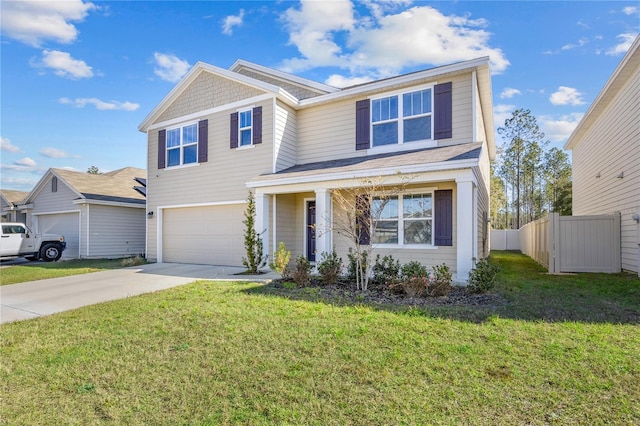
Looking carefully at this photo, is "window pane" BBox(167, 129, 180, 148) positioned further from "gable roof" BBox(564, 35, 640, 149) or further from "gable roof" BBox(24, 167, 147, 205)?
"gable roof" BBox(564, 35, 640, 149)

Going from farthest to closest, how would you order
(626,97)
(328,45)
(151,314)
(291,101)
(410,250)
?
(328,45), (291,101), (626,97), (410,250), (151,314)

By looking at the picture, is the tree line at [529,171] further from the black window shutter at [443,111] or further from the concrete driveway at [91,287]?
the concrete driveway at [91,287]

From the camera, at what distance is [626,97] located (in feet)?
32.0

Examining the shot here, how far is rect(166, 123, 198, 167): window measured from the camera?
1289 centimetres

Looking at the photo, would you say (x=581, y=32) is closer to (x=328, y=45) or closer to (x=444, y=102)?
(x=444, y=102)

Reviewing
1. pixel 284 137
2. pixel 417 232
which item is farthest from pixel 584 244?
pixel 284 137

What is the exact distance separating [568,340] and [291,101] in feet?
32.8

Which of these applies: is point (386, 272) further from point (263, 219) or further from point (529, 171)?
point (529, 171)

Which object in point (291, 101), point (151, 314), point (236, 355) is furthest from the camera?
point (291, 101)

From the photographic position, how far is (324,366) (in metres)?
3.46

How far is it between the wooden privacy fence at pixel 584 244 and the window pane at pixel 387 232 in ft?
16.3

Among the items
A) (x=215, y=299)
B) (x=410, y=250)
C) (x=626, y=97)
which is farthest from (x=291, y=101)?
(x=626, y=97)

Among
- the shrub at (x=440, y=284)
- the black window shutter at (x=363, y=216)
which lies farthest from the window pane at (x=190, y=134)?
the shrub at (x=440, y=284)

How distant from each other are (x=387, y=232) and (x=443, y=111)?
378 cm
